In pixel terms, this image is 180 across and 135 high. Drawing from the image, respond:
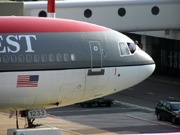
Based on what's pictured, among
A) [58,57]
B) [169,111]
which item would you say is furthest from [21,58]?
[169,111]

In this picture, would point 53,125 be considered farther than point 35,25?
Yes

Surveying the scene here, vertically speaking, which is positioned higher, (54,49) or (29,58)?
(54,49)

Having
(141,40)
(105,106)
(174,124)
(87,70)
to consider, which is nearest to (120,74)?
(87,70)

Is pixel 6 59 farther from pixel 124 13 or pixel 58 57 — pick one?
pixel 124 13

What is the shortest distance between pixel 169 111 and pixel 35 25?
80.2 ft

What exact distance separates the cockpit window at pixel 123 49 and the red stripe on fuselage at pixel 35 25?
1958 mm

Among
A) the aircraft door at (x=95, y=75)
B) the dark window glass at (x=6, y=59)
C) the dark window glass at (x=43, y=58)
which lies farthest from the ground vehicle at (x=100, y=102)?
the dark window glass at (x=6, y=59)

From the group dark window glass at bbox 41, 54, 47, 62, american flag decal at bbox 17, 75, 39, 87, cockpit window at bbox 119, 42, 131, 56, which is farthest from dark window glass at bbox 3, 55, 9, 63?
cockpit window at bbox 119, 42, 131, 56

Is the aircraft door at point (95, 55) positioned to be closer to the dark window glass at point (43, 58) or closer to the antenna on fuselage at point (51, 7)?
the dark window glass at point (43, 58)

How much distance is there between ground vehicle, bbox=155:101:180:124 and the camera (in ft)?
177

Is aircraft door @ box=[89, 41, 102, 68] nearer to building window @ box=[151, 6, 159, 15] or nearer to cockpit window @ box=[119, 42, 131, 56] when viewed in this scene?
cockpit window @ box=[119, 42, 131, 56]

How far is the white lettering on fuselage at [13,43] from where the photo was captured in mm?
32062

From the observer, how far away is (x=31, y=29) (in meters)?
32.8

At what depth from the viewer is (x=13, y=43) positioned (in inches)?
1265
